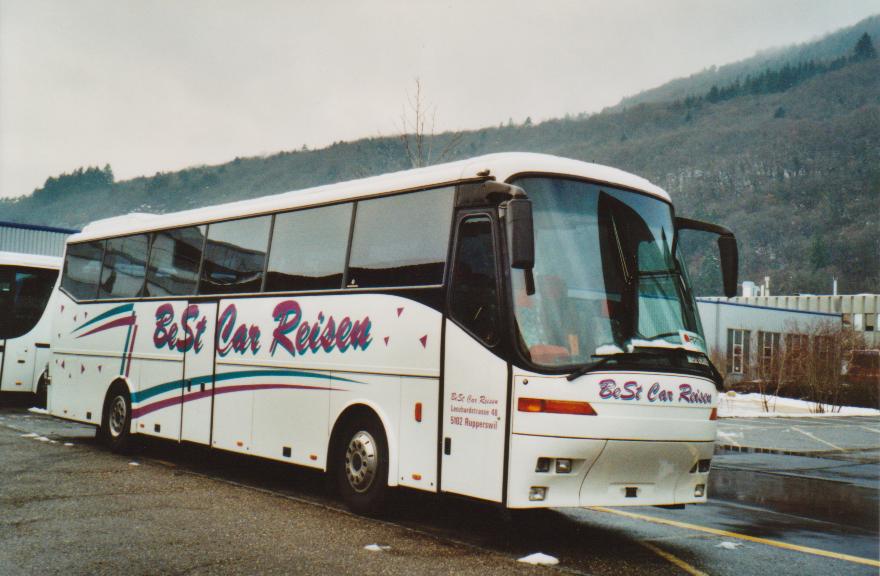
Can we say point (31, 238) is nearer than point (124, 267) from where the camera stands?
No

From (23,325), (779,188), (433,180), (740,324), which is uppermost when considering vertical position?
(779,188)

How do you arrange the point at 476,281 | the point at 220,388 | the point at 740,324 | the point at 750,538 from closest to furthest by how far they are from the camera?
the point at 476,281
the point at 750,538
the point at 220,388
the point at 740,324

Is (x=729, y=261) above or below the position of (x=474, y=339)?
above

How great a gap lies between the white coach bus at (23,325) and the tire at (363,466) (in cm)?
1442

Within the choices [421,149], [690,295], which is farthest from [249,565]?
[421,149]

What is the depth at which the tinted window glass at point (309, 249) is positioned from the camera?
9617 millimetres

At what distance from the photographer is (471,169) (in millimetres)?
8102

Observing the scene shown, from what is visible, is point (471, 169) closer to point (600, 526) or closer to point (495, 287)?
point (495, 287)

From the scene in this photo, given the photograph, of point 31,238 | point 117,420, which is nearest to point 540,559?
point 117,420

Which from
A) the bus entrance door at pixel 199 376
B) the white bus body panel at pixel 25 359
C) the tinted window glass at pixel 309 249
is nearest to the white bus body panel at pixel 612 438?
the tinted window glass at pixel 309 249

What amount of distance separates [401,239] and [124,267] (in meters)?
6.64

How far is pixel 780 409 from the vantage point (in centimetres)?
3316

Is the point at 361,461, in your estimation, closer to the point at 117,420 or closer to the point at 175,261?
the point at 175,261

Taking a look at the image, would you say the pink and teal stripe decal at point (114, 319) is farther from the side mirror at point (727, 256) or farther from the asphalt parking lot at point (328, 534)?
the side mirror at point (727, 256)
